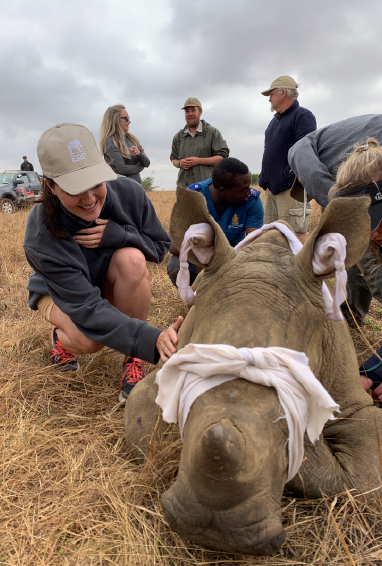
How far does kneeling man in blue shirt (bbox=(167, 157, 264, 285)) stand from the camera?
4.76 metres

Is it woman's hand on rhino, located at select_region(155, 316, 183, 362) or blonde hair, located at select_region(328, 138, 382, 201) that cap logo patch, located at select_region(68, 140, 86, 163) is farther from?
blonde hair, located at select_region(328, 138, 382, 201)

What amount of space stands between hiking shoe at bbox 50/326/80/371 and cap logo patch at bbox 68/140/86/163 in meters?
1.83

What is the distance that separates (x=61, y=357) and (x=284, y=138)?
412 cm

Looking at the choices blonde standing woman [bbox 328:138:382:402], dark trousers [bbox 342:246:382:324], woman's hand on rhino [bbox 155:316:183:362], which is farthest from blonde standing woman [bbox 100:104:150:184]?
woman's hand on rhino [bbox 155:316:183:362]

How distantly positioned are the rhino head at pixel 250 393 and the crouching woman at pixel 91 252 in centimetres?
72

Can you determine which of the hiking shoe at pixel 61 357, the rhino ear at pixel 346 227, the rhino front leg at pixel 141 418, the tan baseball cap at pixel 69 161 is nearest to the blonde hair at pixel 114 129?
the hiking shoe at pixel 61 357

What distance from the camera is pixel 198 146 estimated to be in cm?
738

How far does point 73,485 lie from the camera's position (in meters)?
2.53

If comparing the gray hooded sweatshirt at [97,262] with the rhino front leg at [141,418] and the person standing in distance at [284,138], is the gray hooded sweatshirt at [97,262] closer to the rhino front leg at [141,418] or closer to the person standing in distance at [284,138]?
the rhino front leg at [141,418]

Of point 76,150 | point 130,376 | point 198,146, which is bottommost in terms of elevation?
point 130,376

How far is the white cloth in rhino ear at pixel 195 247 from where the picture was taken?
7.20ft

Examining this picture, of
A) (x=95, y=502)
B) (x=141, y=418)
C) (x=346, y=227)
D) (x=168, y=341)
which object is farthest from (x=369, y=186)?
(x=95, y=502)

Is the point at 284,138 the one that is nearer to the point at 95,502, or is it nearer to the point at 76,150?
the point at 76,150

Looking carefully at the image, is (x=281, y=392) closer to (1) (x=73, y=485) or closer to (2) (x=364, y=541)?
(2) (x=364, y=541)
